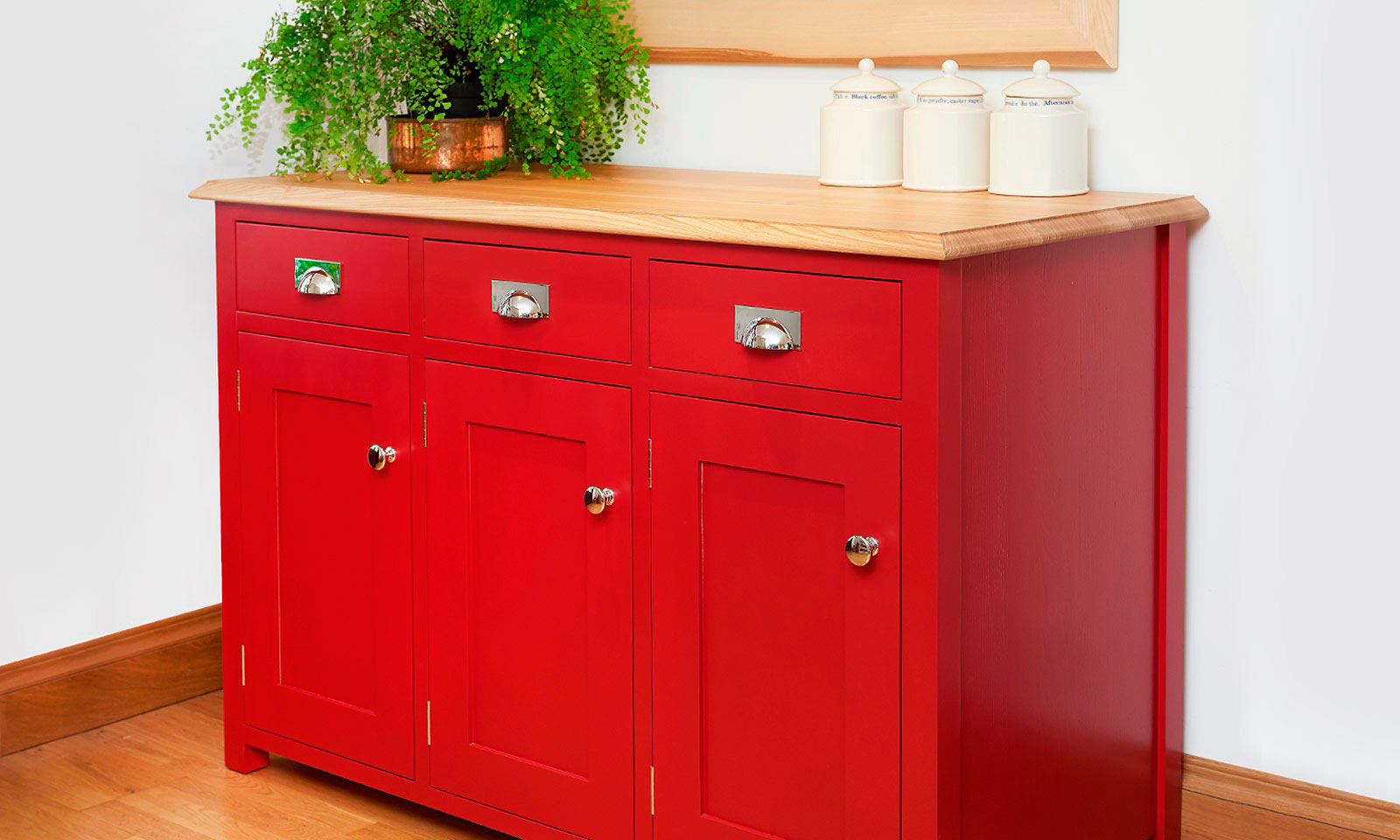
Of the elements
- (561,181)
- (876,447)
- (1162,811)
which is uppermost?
(561,181)

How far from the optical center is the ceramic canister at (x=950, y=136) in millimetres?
2035

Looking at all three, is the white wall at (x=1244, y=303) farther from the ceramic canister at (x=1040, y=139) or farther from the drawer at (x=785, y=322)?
the drawer at (x=785, y=322)

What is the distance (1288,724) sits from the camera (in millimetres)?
2082

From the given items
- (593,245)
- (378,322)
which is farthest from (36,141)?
(593,245)

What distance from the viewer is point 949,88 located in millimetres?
2045

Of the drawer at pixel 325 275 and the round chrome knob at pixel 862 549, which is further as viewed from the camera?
the drawer at pixel 325 275

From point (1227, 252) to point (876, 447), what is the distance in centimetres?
64

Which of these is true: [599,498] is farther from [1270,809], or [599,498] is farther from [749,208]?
[1270,809]

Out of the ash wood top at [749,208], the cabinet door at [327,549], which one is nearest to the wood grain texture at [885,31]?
the ash wood top at [749,208]

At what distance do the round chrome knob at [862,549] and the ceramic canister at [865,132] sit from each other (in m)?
0.60

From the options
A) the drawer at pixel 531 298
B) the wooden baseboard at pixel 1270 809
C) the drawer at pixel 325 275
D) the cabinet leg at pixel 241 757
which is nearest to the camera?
the drawer at pixel 531 298

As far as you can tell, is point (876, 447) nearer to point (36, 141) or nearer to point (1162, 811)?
point (1162, 811)

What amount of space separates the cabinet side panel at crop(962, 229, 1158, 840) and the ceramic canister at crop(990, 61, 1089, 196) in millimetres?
125

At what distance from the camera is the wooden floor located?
7.11 ft
